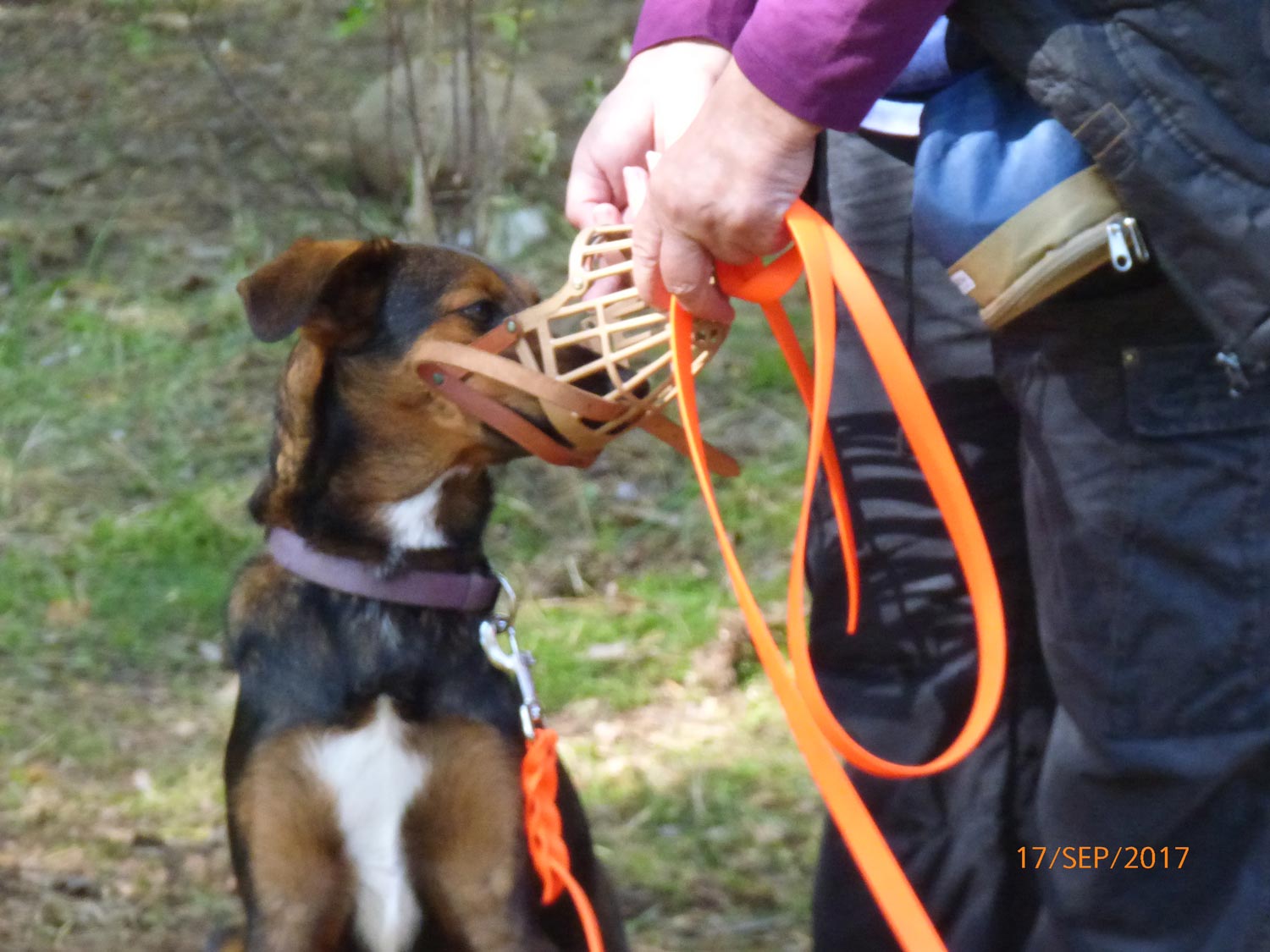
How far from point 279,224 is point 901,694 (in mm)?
4943

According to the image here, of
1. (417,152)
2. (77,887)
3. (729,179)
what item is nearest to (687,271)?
(729,179)

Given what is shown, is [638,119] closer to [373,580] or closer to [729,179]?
[729,179]

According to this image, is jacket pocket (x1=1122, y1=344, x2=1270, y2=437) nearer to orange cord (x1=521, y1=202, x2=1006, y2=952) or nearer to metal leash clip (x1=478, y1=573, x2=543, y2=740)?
orange cord (x1=521, y1=202, x2=1006, y2=952)

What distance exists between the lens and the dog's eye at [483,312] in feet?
9.40

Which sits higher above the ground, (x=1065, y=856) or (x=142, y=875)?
(x=1065, y=856)

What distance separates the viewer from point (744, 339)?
641 centimetres

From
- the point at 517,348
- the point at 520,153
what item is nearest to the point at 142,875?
the point at 517,348

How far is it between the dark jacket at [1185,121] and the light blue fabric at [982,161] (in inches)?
3.6

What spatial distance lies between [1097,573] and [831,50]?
0.70 meters

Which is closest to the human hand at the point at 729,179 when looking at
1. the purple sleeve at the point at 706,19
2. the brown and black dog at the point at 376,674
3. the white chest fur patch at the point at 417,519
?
the purple sleeve at the point at 706,19

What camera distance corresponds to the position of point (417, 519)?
9.35 feet

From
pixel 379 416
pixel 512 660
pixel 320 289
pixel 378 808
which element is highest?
pixel 320 289

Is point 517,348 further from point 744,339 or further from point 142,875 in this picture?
point 744,339

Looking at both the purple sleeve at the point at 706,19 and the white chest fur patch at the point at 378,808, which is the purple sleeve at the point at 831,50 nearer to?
the purple sleeve at the point at 706,19
